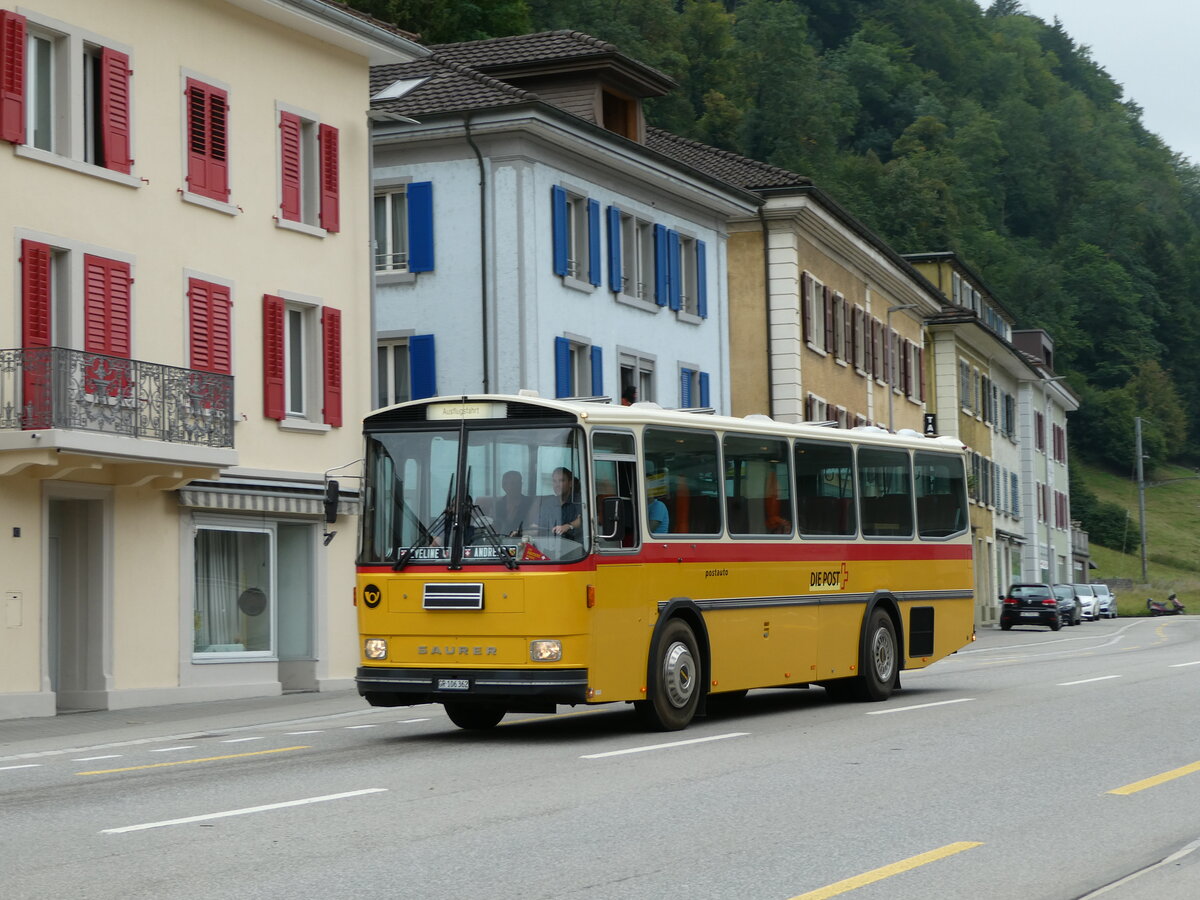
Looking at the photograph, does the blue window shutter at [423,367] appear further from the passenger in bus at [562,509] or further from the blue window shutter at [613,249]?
the passenger in bus at [562,509]

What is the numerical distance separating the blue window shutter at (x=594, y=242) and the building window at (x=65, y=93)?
12335 mm

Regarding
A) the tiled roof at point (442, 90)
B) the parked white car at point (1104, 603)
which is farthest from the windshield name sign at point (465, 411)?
the parked white car at point (1104, 603)

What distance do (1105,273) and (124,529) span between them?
115276 mm

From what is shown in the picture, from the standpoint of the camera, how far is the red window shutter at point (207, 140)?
25.9m

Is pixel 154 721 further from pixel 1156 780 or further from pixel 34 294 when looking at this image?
pixel 1156 780

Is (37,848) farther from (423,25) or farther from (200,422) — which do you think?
(423,25)

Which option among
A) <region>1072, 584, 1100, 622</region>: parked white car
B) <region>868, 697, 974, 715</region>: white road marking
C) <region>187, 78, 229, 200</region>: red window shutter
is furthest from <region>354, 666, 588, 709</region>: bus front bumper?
<region>1072, 584, 1100, 622</region>: parked white car

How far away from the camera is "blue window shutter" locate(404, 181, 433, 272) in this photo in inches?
1334

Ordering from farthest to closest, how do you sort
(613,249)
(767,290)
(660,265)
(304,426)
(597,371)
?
1. (767,290)
2. (660,265)
3. (613,249)
4. (597,371)
5. (304,426)

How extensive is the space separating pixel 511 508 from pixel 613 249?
2112 cm

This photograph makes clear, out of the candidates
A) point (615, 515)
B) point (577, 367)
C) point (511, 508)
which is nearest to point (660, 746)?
point (615, 515)

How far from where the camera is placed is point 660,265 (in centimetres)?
3866

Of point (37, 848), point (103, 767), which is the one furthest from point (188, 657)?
point (37, 848)

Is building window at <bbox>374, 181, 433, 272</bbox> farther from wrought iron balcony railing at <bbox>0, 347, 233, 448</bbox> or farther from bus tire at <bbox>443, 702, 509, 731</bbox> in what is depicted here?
bus tire at <bbox>443, 702, 509, 731</bbox>
